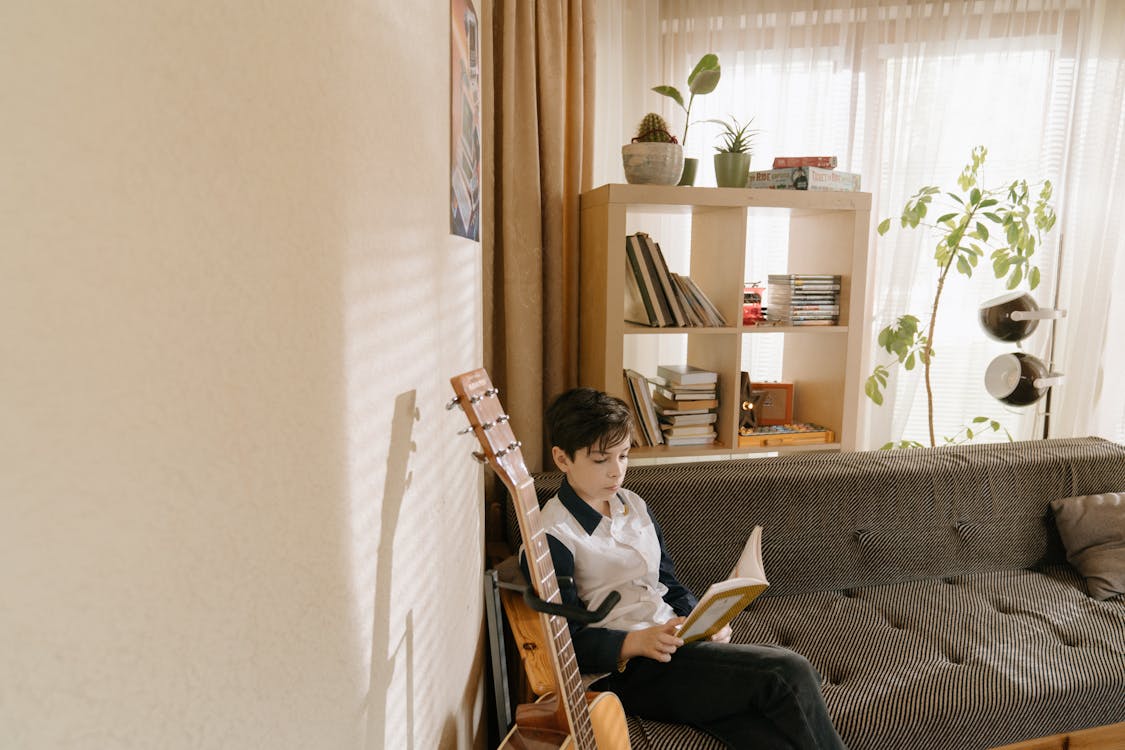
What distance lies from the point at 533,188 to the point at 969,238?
187 centimetres

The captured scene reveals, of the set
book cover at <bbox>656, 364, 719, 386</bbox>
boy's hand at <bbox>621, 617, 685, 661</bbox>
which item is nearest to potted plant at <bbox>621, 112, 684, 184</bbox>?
book cover at <bbox>656, 364, 719, 386</bbox>

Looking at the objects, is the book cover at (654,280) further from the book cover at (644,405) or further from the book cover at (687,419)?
the book cover at (687,419)

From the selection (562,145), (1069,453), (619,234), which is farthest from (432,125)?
(1069,453)

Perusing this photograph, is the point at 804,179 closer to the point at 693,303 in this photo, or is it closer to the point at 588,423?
the point at 693,303

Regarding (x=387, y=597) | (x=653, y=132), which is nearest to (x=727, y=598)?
(x=387, y=597)

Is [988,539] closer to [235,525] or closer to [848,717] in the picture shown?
[848,717]

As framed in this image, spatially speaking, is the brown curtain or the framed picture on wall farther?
the brown curtain

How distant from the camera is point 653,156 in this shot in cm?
231

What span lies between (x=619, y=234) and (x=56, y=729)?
2.06m

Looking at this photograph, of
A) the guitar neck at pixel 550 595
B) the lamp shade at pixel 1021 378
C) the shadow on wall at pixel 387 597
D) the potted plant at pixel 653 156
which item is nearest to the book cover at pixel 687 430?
the potted plant at pixel 653 156

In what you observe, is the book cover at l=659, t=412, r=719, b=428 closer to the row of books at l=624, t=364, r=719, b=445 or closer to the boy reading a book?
the row of books at l=624, t=364, r=719, b=445

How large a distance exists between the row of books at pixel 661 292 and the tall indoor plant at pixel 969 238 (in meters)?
0.93

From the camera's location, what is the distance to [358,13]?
2.43 ft

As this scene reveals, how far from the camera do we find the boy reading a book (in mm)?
1540
